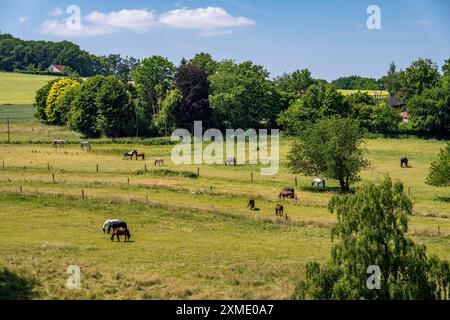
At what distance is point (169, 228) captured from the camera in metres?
33.7

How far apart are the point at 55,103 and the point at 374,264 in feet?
267

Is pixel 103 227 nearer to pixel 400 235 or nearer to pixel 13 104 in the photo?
pixel 400 235

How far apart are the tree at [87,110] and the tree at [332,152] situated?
4121 centimetres

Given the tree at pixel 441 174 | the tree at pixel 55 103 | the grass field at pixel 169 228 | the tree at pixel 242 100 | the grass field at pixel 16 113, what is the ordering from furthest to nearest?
1. the grass field at pixel 16 113
2. the tree at pixel 55 103
3. the tree at pixel 242 100
4. the tree at pixel 441 174
5. the grass field at pixel 169 228

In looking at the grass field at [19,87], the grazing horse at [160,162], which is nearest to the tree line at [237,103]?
the grazing horse at [160,162]

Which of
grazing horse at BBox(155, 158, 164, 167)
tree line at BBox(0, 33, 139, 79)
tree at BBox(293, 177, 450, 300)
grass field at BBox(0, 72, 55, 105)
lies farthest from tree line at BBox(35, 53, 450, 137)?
tree line at BBox(0, 33, 139, 79)

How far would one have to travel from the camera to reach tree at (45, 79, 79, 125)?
90.9 metres

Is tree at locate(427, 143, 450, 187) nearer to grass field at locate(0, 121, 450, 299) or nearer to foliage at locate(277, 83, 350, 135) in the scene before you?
grass field at locate(0, 121, 450, 299)

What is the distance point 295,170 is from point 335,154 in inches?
181

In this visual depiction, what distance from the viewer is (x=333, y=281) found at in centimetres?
1773

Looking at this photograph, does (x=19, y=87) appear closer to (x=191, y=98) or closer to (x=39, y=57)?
(x=39, y=57)

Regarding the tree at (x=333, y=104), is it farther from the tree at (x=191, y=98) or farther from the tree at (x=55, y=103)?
the tree at (x=55, y=103)

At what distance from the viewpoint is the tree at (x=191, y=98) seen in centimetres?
8612
